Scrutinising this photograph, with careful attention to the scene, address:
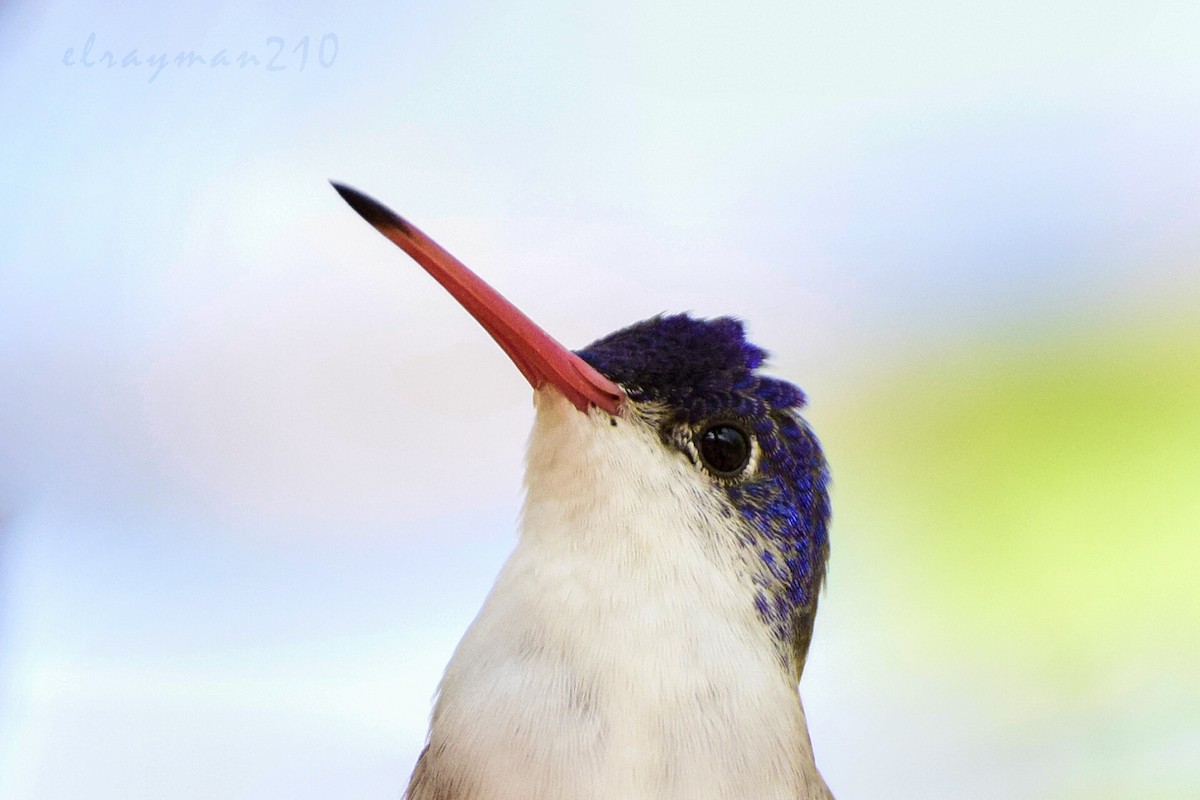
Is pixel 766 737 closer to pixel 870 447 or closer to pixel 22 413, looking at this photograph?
pixel 870 447

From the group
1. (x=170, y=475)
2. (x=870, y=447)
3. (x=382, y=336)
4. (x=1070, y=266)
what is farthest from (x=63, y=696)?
(x=1070, y=266)

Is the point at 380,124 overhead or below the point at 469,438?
overhead

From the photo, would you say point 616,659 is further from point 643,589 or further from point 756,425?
point 756,425

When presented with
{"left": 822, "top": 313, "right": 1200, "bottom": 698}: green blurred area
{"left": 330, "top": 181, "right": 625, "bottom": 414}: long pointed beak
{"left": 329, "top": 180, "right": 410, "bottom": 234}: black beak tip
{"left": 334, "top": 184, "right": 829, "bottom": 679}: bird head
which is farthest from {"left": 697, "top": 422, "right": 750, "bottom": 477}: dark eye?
{"left": 329, "top": 180, "right": 410, "bottom": 234}: black beak tip

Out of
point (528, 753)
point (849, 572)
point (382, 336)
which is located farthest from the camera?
point (382, 336)

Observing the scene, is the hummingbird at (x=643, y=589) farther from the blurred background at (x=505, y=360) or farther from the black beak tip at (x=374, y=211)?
the blurred background at (x=505, y=360)

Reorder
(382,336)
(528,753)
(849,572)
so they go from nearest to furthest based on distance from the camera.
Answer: (528,753), (849,572), (382,336)

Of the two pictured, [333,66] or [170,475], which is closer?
[170,475]
